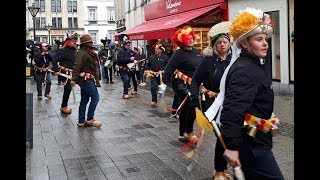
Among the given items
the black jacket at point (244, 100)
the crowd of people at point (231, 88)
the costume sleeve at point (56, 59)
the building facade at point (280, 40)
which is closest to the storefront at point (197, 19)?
the building facade at point (280, 40)

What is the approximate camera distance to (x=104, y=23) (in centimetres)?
7400

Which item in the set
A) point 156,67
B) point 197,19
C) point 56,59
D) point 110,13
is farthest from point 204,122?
point 110,13

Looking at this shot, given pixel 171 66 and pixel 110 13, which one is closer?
pixel 171 66

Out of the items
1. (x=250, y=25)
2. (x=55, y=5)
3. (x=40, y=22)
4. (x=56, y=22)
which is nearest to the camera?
Answer: (x=250, y=25)

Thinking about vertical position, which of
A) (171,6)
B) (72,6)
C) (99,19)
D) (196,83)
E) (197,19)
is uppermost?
(72,6)

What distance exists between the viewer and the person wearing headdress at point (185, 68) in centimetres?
669

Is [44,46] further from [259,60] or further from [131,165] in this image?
[259,60]

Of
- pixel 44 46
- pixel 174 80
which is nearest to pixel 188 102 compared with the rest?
pixel 174 80

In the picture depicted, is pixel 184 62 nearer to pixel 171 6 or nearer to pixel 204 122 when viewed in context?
pixel 204 122

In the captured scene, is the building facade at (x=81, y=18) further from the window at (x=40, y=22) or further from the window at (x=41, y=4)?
the window at (x=41, y=4)

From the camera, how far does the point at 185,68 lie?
6891mm

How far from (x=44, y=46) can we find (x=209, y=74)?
9.54 m

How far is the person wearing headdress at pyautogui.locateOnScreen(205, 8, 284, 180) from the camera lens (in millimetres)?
2996

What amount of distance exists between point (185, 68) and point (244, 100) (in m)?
3.93
